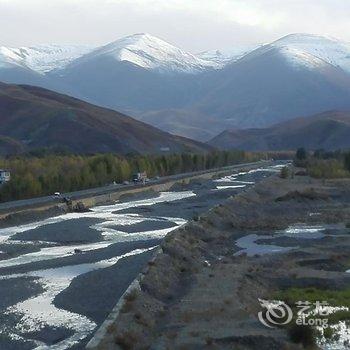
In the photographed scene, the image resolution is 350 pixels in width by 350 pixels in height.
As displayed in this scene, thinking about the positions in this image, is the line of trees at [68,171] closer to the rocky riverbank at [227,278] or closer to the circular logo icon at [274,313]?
the rocky riverbank at [227,278]

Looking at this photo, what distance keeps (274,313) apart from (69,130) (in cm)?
12743

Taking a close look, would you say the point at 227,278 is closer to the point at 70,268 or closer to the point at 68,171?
the point at 70,268

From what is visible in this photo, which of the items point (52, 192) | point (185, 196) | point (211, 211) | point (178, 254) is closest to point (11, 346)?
point (178, 254)

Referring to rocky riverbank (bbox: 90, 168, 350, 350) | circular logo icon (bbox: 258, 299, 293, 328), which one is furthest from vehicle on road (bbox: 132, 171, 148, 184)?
circular logo icon (bbox: 258, 299, 293, 328)

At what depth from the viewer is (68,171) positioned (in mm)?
76188

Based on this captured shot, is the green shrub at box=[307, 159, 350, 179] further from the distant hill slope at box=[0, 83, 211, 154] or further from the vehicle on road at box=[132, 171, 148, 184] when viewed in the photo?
the distant hill slope at box=[0, 83, 211, 154]

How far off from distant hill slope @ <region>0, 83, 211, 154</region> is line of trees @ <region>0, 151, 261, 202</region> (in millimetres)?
33278

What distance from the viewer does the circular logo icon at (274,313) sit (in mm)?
20469

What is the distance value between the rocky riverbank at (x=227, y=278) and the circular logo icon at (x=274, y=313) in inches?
9.7

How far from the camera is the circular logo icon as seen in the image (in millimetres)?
20469

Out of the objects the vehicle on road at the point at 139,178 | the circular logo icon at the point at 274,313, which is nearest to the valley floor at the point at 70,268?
the circular logo icon at the point at 274,313

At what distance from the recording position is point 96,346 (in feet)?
56.6

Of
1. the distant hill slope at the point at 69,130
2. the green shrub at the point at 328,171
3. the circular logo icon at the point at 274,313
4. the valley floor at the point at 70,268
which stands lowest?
the green shrub at the point at 328,171

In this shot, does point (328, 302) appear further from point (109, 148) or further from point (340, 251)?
point (109, 148)
